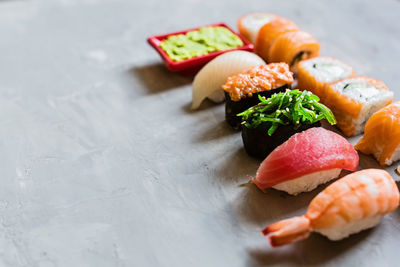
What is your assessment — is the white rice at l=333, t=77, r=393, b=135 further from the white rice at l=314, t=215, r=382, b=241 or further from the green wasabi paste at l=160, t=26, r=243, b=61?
the green wasabi paste at l=160, t=26, r=243, b=61

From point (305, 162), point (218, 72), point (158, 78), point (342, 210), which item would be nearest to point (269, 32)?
point (218, 72)

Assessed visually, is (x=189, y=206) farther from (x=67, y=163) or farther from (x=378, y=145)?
(x=378, y=145)

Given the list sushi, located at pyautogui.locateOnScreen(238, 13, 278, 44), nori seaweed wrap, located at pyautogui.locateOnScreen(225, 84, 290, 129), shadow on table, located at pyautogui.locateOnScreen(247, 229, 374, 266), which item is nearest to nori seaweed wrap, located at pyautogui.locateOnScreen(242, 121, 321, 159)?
nori seaweed wrap, located at pyautogui.locateOnScreen(225, 84, 290, 129)

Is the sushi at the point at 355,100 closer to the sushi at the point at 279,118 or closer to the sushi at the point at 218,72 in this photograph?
the sushi at the point at 279,118

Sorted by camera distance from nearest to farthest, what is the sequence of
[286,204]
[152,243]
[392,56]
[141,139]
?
[152,243]
[286,204]
[141,139]
[392,56]

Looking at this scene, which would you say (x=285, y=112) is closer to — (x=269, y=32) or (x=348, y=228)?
(x=348, y=228)

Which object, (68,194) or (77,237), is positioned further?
(68,194)

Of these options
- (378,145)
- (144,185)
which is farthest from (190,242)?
(378,145)
